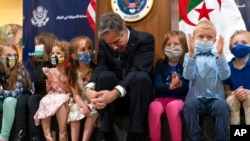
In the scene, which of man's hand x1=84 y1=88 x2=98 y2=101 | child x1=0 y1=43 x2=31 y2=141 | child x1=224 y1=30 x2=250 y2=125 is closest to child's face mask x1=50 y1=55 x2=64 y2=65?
child x1=0 y1=43 x2=31 y2=141

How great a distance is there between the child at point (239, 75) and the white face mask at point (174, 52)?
35 cm

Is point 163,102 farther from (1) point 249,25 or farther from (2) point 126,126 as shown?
(1) point 249,25

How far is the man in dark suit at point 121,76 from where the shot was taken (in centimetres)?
222

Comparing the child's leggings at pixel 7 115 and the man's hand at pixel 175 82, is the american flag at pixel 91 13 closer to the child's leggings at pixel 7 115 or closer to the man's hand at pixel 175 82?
the child's leggings at pixel 7 115

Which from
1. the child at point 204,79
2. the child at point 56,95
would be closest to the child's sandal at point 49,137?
the child at point 56,95

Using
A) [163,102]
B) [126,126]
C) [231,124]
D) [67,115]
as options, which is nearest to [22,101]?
[67,115]

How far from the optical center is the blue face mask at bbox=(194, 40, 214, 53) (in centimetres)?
235

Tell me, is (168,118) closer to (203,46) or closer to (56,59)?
(203,46)

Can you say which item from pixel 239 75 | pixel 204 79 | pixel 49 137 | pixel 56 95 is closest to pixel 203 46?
pixel 204 79

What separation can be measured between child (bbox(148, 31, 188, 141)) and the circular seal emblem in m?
0.45

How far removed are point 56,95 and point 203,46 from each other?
1107mm

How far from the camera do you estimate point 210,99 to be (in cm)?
229

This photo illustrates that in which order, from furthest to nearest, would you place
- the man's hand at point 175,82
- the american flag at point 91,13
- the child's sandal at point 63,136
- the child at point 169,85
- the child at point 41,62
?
the american flag at point 91,13, the child at point 41,62, the child's sandal at point 63,136, the man's hand at point 175,82, the child at point 169,85

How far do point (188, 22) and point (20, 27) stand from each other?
2315 millimetres
